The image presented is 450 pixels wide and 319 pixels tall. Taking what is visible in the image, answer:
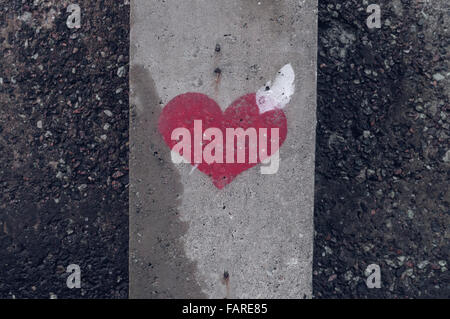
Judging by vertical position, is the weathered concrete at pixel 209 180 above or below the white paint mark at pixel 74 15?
below

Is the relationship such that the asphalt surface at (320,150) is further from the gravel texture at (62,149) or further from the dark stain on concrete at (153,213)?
the dark stain on concrete at (153,213)

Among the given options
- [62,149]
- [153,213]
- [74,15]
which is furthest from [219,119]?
[74,15]

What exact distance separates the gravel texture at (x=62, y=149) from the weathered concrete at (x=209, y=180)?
31 centimetres

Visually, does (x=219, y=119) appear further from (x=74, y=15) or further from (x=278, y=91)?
(x=74, y=15)

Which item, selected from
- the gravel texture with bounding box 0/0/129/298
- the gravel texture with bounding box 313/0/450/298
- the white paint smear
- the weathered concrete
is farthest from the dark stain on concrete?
the gravel texture with bounding box 313/0/450/298

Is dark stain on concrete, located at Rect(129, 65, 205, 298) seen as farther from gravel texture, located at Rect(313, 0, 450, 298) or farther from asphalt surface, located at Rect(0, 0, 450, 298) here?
gravel texture, located at Rect(313, 0, 450, 298)

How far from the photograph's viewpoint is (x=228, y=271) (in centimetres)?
236

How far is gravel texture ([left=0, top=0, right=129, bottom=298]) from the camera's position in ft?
8.47

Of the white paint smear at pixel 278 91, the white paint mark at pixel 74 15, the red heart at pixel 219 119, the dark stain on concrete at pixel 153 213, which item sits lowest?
the dark stain on concrete at pixel 153 213

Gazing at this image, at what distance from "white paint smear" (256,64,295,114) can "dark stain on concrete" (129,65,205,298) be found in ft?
2.15

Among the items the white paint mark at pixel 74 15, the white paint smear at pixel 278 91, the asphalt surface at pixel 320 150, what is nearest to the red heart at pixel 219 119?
the white paint smear at pixel 278 91

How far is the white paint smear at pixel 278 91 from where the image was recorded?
91.6 inches

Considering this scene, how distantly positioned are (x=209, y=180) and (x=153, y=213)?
41 cm
